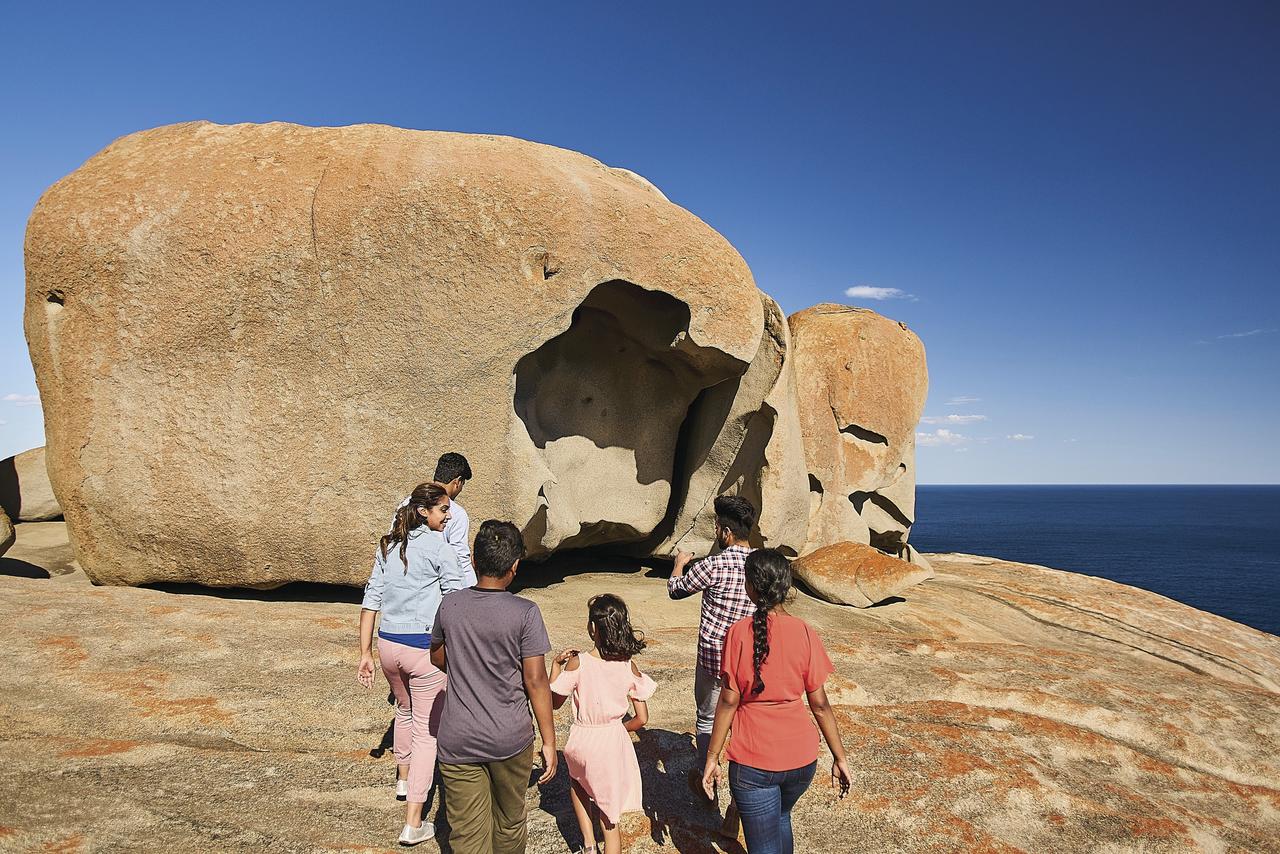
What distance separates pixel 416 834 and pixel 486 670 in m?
1.17

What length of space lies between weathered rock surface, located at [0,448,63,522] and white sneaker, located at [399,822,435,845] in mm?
10050

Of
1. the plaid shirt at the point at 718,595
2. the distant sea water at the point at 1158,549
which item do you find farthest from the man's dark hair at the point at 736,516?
the distant sea water at the point at 1158,549

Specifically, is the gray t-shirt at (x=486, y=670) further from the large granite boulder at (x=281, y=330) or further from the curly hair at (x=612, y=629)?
the large granite boulder at (x=281, y=330)

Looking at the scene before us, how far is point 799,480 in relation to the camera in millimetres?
10023

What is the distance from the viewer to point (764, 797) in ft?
9.53

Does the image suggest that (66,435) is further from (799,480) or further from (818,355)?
(818,355)

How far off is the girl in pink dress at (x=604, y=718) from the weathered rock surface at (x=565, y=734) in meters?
0.50

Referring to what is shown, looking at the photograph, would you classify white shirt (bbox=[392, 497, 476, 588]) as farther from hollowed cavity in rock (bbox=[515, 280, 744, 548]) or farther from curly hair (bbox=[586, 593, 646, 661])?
hollowed cavity in rock (bbox=[515, 280, 744, 548])

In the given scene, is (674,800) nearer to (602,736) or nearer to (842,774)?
(602,736)

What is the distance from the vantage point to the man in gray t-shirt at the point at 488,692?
9.45 ft

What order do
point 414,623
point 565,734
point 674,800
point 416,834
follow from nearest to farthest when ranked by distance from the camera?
point 416,834 < point 414,623 < point 674,800 < point 565,734

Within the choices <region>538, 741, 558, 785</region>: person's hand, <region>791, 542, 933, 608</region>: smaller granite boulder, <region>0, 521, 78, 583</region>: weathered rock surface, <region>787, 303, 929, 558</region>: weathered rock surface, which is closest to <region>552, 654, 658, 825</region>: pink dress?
<region>538, 741, 558, 785</region>: person's hand

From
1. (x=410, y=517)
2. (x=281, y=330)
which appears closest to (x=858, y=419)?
(x=281, y=330)

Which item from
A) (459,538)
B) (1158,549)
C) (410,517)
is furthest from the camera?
(1158,549)
